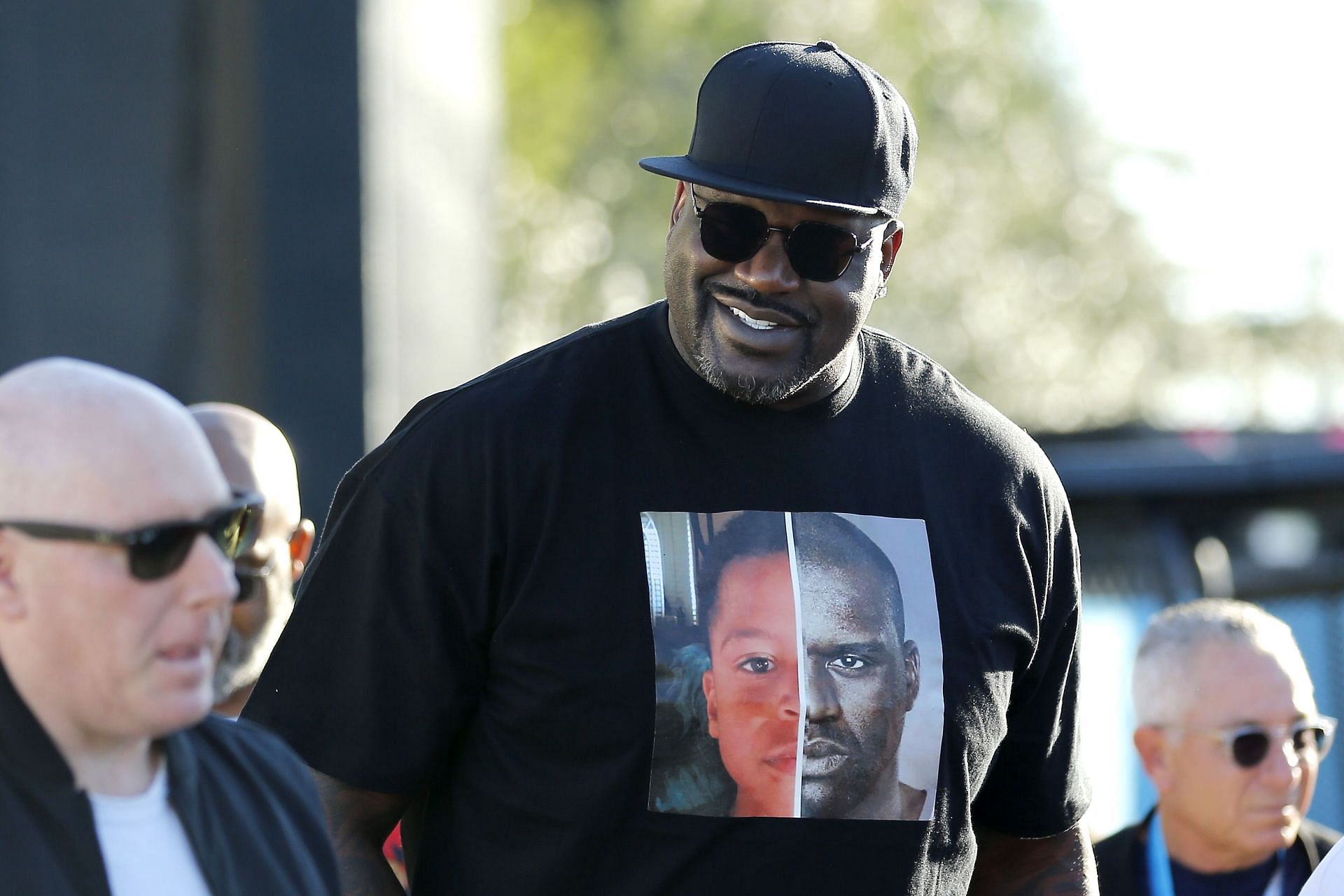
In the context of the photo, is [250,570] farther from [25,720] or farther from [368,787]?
[25,720]

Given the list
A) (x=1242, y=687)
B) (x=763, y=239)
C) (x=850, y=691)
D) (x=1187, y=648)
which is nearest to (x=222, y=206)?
(x=1187, y=648)

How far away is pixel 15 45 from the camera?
6.68 metres

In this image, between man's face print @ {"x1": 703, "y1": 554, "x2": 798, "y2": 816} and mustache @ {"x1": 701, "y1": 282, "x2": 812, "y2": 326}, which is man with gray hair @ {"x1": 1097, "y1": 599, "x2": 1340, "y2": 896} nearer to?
man's face print @ {"x1": 703, "y1": 554, "x2": 798, "y2": 816}

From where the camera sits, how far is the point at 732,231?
262cm

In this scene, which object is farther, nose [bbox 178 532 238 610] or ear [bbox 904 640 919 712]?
ear [bbox 904 640 919 712]

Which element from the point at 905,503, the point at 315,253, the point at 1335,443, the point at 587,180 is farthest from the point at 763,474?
the point at 587,180

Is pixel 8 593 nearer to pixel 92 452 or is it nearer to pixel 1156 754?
pixel 92 452

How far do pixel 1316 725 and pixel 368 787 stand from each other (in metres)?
2.11

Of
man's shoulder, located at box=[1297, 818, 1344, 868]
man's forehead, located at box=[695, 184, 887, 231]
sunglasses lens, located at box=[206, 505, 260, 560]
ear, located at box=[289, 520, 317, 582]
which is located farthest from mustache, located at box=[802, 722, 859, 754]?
Answer: man's shoulder, located at box=[1297, 818, 1344, 868]

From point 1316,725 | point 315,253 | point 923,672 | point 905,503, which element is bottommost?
point 1316,725

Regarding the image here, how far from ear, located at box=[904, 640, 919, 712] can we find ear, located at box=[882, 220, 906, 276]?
598 millimetres

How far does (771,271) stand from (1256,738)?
1698 millimetres

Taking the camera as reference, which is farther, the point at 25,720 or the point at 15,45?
the point at 15,45

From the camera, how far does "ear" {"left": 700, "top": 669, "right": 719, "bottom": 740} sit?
2.51 metres
